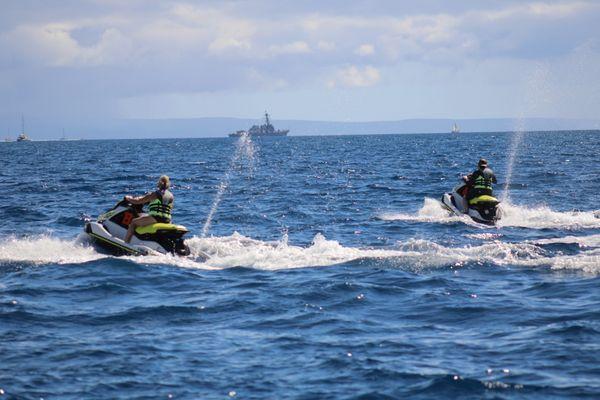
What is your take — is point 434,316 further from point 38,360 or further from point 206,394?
point 38,360

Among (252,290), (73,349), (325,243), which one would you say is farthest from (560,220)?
(73,349)

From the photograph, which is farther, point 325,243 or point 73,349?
point 325,243

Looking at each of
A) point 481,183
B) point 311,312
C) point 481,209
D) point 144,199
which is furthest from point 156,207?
point 481,183

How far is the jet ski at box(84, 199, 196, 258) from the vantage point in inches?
683

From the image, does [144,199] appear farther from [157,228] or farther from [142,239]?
[142,239]

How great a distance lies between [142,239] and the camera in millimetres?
17484

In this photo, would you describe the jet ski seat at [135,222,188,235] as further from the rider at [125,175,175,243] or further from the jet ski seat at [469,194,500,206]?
the jet ski seat at [469,194,500,206]

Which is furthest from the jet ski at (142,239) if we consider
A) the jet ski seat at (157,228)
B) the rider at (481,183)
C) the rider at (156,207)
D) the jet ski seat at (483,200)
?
the rider at (481,183)

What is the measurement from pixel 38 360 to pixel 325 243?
9.13 metres

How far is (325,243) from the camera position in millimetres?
18359

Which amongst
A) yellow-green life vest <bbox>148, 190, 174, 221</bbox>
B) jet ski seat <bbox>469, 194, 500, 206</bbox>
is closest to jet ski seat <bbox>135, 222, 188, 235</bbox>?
yellow-green life vest <bbox>148, 190, 174, 221</bbox>

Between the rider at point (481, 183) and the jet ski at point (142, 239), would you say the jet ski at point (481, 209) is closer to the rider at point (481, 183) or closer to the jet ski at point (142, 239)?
the rider at point (481, 183)

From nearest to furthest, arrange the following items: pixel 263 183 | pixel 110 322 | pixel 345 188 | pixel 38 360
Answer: pixel 38 360 < pixel 110 322 < pixel 345 188 < pixel 263 183

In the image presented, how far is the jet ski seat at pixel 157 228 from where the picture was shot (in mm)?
17281
